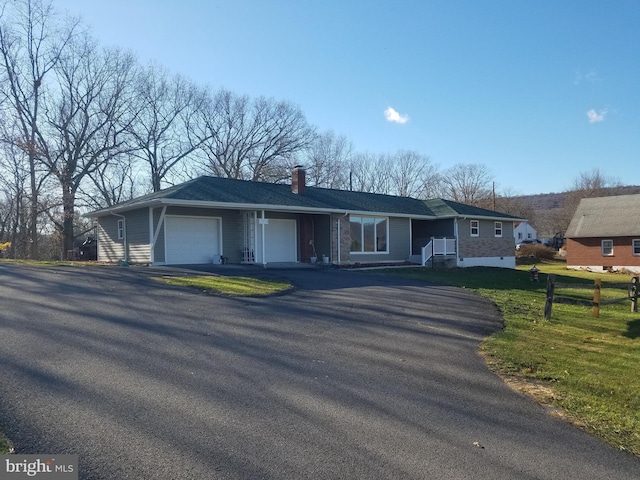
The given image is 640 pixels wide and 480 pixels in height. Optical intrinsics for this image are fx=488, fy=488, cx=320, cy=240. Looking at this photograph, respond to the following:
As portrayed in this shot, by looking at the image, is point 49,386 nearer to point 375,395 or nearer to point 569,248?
point 375,395

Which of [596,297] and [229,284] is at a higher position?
[229,284]

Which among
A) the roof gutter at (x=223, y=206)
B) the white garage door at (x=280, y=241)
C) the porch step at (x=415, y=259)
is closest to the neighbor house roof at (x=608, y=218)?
the porch step at (x=415, y=259)

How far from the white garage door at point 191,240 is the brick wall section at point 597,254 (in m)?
29.4

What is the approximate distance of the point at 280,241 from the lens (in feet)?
72.6

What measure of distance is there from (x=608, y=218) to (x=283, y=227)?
27962 mm

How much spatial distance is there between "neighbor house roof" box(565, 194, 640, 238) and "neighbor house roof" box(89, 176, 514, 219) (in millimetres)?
11721

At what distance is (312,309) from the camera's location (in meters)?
9.77

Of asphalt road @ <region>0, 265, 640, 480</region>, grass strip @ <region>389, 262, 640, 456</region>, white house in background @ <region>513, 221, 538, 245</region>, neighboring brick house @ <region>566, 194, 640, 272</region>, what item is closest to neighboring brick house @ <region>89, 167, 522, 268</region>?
asphalt road @ <region>0, 265, 640, 480</region>

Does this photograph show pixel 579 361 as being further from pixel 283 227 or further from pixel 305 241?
pixel 305 241

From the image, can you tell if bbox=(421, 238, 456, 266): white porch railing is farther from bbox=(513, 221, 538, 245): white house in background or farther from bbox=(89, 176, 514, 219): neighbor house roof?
bbox=(513, 221, 538, 245): white house in background

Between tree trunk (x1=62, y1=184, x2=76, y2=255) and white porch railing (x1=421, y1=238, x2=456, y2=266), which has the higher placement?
tree trunk (x1=62, y1=184, x2=76, y2=255)

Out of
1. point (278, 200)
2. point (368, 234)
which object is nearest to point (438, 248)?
point (368, 234)

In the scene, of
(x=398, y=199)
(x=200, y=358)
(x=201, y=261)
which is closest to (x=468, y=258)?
(x=398, y=199)

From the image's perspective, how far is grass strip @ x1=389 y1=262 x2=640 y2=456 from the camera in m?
4.78
